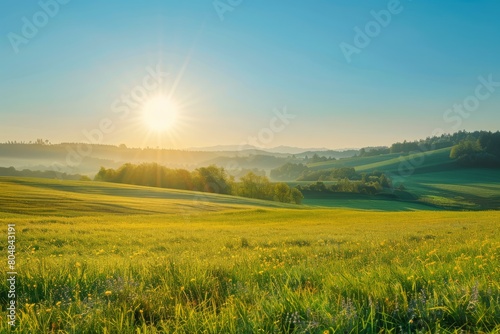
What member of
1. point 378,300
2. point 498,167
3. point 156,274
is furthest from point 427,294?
point 498,167

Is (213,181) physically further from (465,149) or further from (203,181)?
(465,149)

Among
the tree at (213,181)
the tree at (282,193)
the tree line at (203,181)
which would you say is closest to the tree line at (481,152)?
the tree line at (203,181)

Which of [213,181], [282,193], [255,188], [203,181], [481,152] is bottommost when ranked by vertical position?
[282,193]

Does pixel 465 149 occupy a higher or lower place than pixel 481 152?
higher

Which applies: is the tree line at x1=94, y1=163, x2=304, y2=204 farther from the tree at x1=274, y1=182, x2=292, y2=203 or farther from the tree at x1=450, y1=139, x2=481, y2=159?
the tree at x1=450, y1=139, x2=481, y2=159

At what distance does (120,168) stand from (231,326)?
410 feet

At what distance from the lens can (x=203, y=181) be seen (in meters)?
113

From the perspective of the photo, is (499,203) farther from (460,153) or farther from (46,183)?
(46,183)

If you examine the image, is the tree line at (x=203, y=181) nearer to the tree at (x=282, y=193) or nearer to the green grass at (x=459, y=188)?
the tree at (x=282, y=193)

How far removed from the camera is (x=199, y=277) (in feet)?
14.1

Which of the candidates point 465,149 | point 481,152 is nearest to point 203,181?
point 465,149

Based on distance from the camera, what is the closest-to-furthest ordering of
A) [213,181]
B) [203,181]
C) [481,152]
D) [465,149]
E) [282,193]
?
[282,193], [203,181], [213,181], [481,152], [465,149]

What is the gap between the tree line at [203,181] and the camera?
113 m

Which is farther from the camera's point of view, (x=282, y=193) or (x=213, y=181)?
(x=213, y=181)
